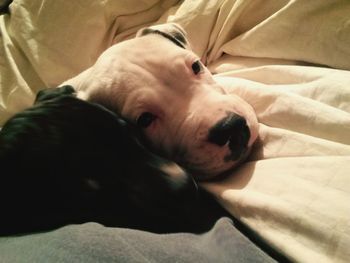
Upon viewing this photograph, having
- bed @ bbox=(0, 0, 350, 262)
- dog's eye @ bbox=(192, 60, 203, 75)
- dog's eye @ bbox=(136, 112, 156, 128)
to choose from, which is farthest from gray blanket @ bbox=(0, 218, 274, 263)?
dog's eye @ bbox=(192, 60, 203, 75)

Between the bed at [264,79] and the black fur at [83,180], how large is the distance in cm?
5

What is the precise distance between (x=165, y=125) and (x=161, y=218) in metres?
0.28

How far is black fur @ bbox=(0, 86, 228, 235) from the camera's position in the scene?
0.61m

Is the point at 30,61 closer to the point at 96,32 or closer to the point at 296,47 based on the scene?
the point at 96,32

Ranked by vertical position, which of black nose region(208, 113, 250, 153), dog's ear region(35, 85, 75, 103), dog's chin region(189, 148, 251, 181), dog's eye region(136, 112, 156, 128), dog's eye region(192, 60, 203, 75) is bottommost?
dog's chin region(189, 148, 251, 181)

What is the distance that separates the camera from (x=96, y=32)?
4.55ft

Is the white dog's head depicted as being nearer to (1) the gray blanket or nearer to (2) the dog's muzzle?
(2) the dog's muzzle

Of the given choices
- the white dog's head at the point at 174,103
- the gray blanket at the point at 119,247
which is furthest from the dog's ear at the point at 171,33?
the gray blanket at the point at 119,247

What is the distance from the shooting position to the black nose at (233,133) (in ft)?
2.46

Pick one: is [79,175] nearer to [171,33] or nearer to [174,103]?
[174,103]

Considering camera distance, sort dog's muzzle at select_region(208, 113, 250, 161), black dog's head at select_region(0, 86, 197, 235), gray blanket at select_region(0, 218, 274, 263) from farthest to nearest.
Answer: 1. dog's muzzle at select_region(208, 113, 250, 161)
2. black dog's head at select_region(0, 86, 197, 235)
3. gray blanket at select_region(0, 218, 274, 263)

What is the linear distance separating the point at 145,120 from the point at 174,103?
0.08 metres

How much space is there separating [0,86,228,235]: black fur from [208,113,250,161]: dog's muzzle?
0.12 m

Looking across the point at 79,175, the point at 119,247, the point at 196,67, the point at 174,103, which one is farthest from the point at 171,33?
the point at 119,247
